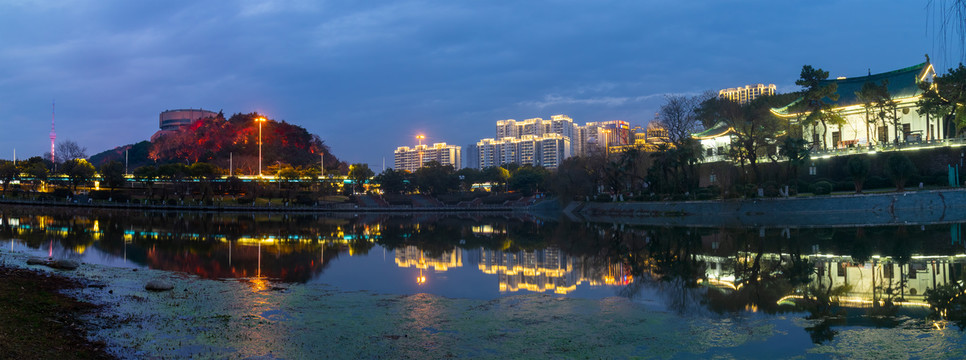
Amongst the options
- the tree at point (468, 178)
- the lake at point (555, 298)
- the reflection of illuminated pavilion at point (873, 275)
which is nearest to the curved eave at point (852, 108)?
the lake at point (555, 298)

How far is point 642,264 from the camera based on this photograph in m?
19.8

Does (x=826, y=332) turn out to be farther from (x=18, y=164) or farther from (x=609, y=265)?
(x=18, y=164)

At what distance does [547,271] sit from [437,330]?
862 centimetres

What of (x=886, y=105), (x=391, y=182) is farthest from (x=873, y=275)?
(x=391, y=182)

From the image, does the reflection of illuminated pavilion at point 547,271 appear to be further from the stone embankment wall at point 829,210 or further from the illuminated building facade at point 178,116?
the illuminated building facade at point 178,116

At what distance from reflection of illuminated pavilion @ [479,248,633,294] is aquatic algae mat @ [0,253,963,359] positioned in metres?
2.09

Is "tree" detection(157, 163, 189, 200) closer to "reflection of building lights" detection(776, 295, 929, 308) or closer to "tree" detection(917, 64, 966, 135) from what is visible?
"tree" detection(917, 64, 966, 135)

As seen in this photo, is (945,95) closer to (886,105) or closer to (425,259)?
(886,105)

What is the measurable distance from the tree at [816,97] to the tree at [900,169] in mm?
10730

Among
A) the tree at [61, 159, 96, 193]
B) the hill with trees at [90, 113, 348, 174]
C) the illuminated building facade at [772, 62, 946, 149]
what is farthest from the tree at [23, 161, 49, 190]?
the illuminated building facade at [772, 62, 946, 149]

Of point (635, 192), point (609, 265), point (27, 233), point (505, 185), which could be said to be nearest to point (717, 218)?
point (635, 192)

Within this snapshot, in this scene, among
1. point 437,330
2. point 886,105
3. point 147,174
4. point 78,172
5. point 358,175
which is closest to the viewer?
point 437,330

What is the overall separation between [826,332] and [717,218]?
3836 cm

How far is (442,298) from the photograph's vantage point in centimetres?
1362
